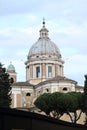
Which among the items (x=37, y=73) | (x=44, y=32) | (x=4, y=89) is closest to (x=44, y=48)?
(x=37, y=73)

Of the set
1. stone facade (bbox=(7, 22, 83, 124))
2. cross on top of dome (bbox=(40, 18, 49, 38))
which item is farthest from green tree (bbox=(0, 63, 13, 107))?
cross on top of dome (bbox=(40, 18, 49, 38))

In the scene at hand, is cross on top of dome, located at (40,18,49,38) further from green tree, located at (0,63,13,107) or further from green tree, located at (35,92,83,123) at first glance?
green tree, located at (0,63,13,107)

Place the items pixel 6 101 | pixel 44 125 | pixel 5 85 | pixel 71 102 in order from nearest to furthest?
pixel 44 125 < pixel 6 101 < pixel 5 85 < pixel 71 102

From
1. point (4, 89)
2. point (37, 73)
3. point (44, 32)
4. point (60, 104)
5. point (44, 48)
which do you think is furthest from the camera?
point (44, 32)

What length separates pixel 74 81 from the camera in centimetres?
9288

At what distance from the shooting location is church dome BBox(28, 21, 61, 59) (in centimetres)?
10175

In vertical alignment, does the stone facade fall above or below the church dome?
below

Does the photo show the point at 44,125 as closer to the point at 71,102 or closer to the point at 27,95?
the point at 71,102

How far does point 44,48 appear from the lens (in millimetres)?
102938

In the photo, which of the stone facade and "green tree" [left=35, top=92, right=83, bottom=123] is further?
the stone facade

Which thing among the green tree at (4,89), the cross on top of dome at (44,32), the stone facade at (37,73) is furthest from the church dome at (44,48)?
the green tree at (4,89)

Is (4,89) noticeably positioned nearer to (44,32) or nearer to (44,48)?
(44,48)

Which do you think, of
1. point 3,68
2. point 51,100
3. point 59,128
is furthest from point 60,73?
point 59,128

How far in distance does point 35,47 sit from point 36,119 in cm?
8697
